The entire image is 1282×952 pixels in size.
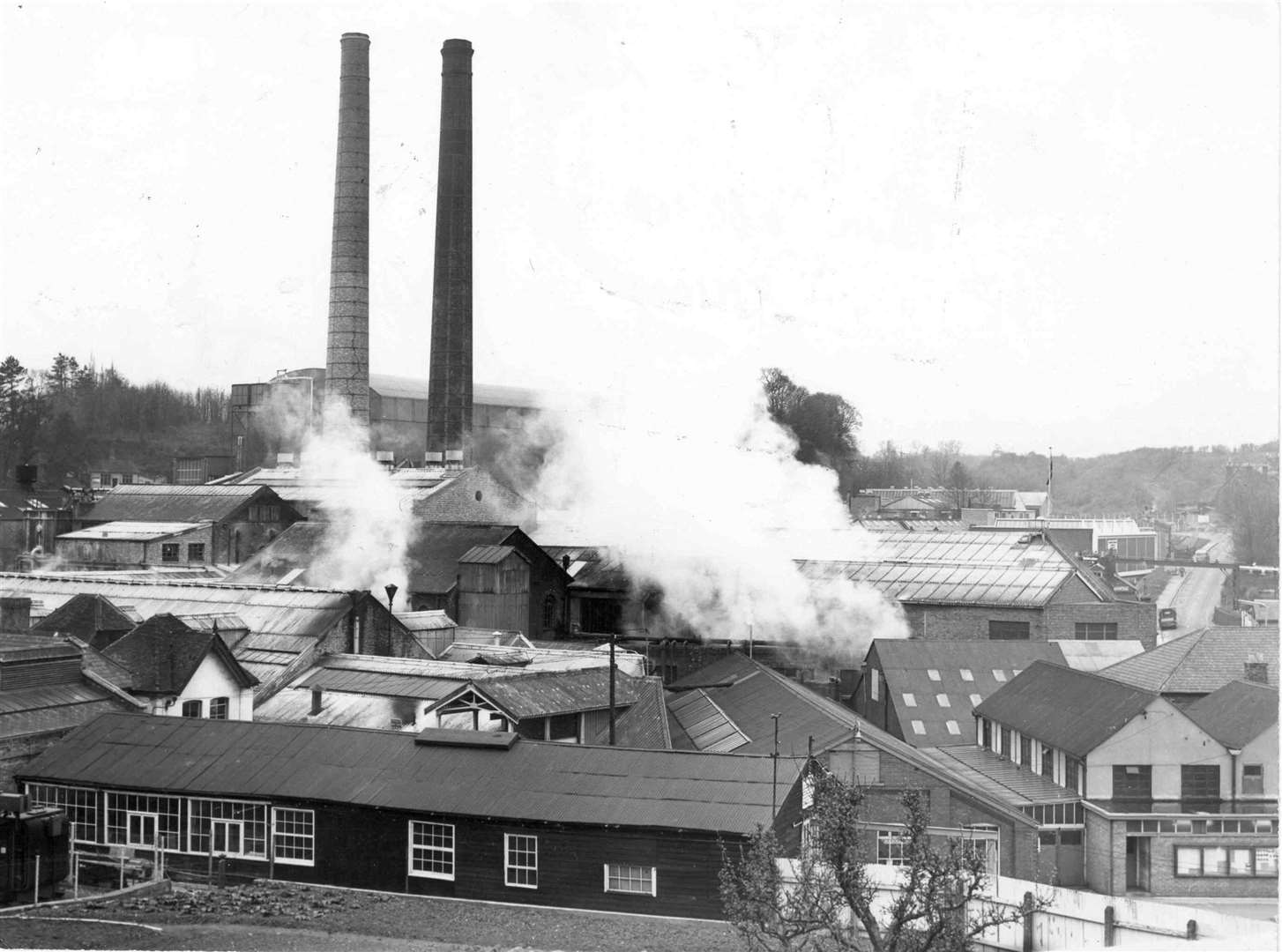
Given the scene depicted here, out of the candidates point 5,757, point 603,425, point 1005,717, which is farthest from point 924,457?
point 5,757

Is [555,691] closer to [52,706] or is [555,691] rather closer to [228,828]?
[228,828]

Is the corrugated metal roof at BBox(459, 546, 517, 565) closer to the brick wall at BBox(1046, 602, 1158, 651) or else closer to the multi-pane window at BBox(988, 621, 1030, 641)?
the multi-pane window at BBox(988, 621, 1030, 641)

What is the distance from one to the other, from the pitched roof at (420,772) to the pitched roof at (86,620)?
8517 mm

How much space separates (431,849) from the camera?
71.5 ft

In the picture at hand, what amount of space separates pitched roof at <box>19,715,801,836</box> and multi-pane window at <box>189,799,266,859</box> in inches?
12.8

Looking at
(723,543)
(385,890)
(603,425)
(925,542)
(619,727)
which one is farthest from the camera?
(603,425)

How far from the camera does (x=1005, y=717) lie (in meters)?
33.7

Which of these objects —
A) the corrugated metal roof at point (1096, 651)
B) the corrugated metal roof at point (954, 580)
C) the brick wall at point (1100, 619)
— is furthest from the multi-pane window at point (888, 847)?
the brick wall at point (1100, 619)

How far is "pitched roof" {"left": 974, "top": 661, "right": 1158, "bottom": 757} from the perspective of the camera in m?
28.8

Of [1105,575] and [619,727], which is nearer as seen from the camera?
[619,727]

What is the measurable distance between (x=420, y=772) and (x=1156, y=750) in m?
15.5

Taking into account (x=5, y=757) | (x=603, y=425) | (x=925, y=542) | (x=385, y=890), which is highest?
(x=603, y=425)

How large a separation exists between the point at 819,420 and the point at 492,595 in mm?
39604

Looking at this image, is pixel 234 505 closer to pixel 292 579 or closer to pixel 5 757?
pixel 292 579
